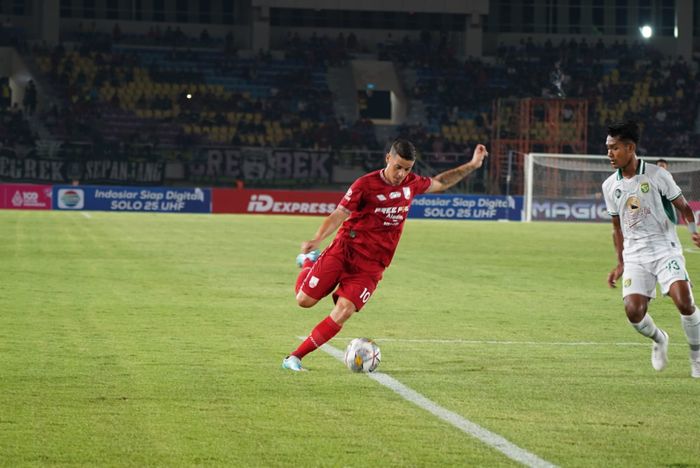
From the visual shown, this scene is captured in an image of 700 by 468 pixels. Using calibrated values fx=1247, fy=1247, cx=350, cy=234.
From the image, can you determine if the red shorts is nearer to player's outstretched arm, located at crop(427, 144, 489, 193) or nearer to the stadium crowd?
player's outstretched arm, located at crop(427, 144, 489, 193)

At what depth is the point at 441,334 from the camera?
42.1 feet

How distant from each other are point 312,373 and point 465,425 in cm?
244

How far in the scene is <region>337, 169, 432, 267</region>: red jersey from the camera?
32.8 feet

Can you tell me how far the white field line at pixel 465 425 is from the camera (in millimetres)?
6531

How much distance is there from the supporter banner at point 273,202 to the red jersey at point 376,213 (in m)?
38.7

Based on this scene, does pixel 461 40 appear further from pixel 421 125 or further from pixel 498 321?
pixel 498 321

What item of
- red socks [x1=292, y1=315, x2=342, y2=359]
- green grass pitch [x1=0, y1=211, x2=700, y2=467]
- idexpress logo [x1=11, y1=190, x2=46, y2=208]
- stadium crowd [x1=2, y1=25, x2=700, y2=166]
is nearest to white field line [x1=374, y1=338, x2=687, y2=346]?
green grass pitch [x1=0, y1=211, x2=700, y2=467]

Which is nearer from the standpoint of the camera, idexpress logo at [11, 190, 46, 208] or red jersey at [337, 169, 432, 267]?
red jersey at [337, 169, 432, 267]

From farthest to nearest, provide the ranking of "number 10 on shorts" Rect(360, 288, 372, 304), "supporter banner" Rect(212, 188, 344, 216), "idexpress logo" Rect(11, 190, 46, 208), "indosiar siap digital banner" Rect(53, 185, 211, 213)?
"supporter banner" Rect(212, 188, 344, 216) → "indosiar siap digital banner" Rect(53, 185, 211, 213) → "idexpress logo" Rect(11, 190, 46, 208) → "number 10 on shorts" Rect(360, 288, 372, 304)

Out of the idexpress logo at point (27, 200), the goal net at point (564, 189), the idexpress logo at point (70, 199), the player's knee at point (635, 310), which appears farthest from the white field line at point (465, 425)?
the idexpress logo at point (27, 200)

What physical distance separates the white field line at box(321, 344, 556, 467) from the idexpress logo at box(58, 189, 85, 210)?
40.3m

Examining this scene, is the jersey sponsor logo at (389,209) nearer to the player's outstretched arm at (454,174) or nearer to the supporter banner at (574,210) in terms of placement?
the player's outstretched arm at (454,174)

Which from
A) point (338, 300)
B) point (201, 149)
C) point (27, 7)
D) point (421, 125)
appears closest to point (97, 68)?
point (27, 7)

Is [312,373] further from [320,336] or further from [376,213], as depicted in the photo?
[376,213]
